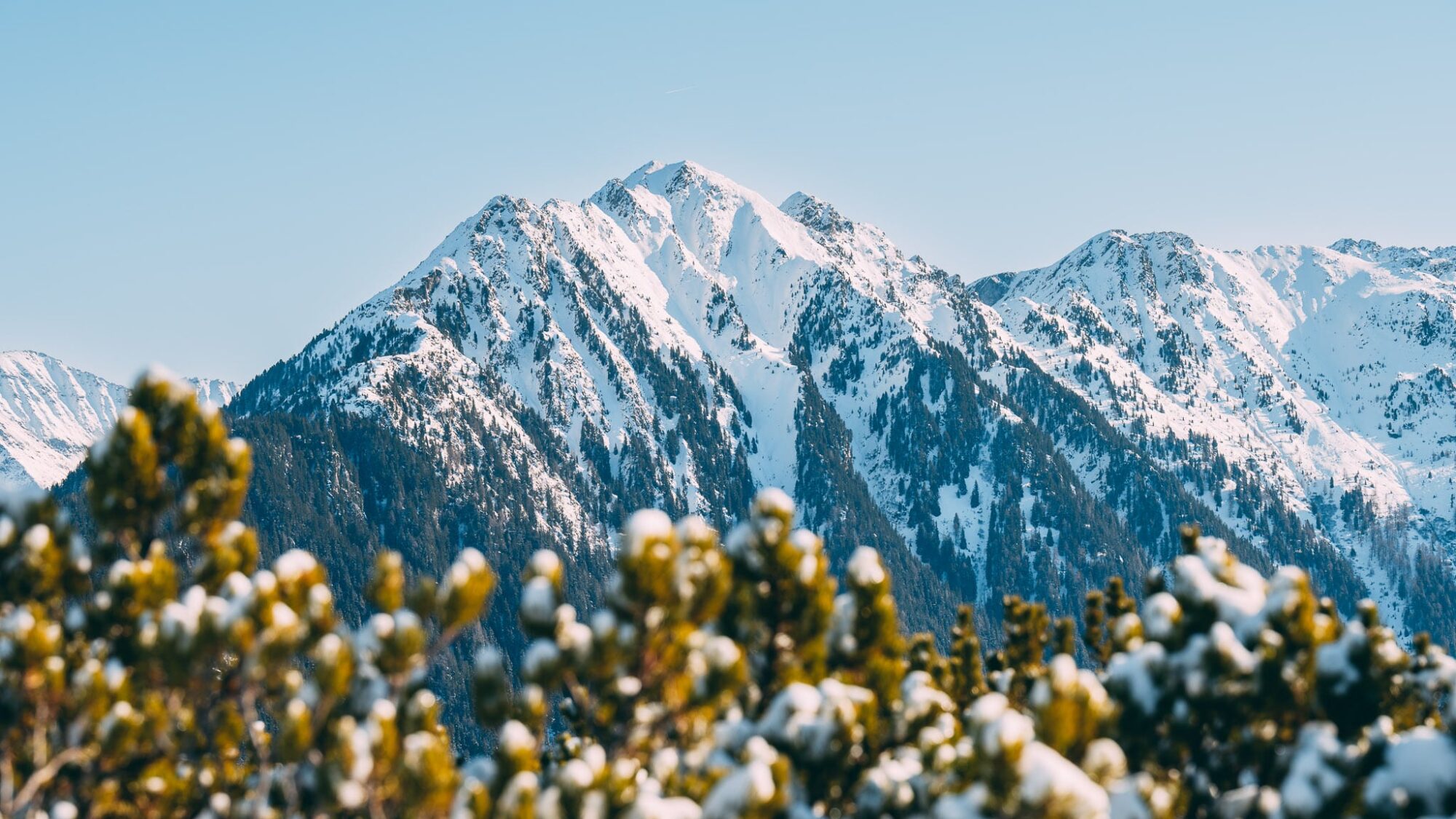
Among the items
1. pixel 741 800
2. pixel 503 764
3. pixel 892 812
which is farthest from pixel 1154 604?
pixel 503 764

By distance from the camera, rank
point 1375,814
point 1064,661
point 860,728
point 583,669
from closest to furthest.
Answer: point 1064,661
point 1375,814
point 583,669
point 860,728

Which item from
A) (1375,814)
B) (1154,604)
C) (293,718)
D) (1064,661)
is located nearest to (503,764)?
(293,718)

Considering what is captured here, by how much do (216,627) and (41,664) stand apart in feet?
10.6

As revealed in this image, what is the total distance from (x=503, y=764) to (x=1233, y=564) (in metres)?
15.1

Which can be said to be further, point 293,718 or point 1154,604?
point 1154,604

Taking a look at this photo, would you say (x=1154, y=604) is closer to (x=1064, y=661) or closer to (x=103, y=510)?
(x=1064, y=661)

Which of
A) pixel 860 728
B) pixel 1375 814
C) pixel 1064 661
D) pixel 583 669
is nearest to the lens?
pixel 1064 661

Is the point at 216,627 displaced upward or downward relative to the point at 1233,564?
downward

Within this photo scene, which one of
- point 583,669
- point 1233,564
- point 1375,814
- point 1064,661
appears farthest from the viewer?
point 1233,564

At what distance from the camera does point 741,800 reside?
16.9 metres

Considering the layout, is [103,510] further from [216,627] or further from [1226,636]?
[1226,636]

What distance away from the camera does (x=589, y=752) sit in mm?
18844

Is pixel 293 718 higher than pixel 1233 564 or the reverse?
Result: the reverse

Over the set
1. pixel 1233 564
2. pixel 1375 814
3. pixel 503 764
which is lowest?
pixel 1375 814
